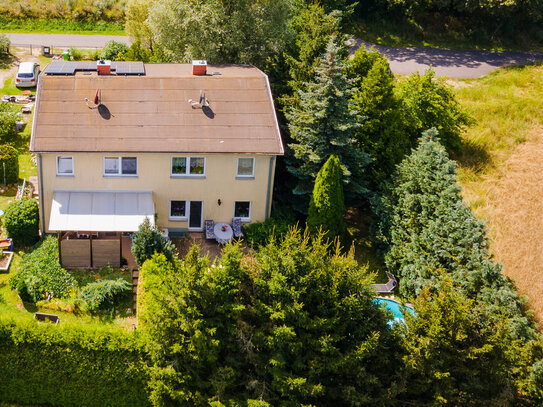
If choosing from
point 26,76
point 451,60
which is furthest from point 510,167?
point 26,76

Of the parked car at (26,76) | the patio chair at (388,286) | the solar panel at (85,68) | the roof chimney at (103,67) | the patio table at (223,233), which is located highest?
the roof chimney at (103,67)

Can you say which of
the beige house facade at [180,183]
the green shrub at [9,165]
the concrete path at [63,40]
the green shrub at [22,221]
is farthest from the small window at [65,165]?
the concrete path at [63,40]

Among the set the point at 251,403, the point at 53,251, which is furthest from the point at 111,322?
the point at 251,403

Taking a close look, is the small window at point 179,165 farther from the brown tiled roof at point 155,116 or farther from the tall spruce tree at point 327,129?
the tall spruce tree at point 327,129

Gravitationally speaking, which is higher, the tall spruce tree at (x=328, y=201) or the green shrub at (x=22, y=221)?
the tall spruce tree at (x=328, y=201)

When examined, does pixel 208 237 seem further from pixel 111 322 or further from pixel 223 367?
pixel 223 367

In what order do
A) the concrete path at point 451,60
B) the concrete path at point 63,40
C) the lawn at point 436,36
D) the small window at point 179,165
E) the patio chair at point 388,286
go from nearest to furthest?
the patio chair at point 388,286 → the small window at point 179,165 → the concrete path at point 451,60 → the lawn at point 436,36 → the concrete path at point 63,40

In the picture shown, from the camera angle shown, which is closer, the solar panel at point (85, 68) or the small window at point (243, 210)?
the solar panel at point (85, 68)

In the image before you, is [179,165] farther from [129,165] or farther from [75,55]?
[75,55]
